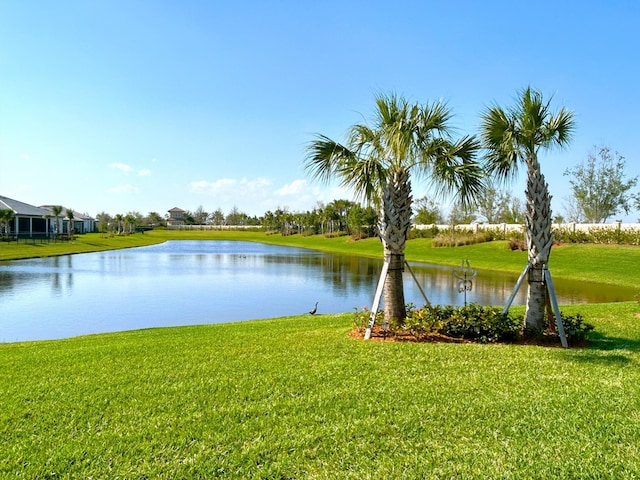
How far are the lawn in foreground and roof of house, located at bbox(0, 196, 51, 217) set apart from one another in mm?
57233

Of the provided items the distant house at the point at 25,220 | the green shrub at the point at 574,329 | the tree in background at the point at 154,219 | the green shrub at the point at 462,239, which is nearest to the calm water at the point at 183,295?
Answer: the green shrub at the point at 574,329

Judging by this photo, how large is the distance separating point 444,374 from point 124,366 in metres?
4.05

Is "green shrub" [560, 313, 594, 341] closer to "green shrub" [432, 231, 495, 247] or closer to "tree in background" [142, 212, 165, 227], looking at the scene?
"green shrub" [432, 231, 495, 247]

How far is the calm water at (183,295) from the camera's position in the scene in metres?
12.4

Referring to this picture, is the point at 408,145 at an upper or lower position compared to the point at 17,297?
upper

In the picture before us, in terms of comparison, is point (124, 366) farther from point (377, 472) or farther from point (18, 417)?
point (377, 472)

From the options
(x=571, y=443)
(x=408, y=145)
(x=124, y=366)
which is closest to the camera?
(x=571, y=443)

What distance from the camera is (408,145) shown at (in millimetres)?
7828

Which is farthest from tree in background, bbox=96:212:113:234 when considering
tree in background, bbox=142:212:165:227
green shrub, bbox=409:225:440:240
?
green shrub, bbox=409:225:440:240

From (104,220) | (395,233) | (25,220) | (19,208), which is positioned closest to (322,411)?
(395,233)

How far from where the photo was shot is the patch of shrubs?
24.1ft

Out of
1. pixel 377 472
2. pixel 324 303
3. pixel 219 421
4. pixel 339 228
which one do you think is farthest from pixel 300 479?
pixel 339 228

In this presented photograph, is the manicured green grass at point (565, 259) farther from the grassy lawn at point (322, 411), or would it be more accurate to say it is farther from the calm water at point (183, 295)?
the grassy lawn at point (322, 411)

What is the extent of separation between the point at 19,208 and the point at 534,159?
63.1m
